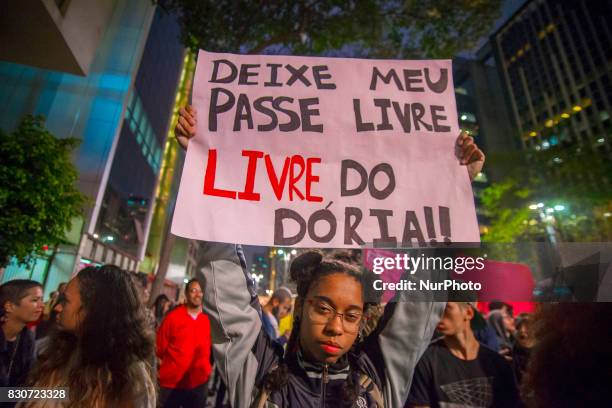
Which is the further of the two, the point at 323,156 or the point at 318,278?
the point at 323,156

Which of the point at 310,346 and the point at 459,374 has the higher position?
the point at 310,346

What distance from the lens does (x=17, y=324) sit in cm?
288

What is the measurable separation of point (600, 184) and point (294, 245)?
67.1 feet

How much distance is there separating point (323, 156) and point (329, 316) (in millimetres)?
826

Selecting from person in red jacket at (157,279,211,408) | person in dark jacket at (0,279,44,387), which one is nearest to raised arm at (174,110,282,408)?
person in dark jacket at (0,279,44,387)

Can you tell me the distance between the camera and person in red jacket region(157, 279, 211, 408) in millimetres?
4203

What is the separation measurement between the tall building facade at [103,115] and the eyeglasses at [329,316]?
15601mm

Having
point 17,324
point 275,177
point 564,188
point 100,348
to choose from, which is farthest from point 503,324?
point 564,188

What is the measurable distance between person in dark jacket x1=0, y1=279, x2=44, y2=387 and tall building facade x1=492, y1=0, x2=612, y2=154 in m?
43.7

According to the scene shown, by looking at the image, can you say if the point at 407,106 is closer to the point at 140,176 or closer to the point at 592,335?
the point at 592,335

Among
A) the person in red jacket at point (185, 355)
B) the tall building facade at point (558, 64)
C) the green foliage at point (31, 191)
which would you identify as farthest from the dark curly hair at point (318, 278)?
the tall building facade at point (558, 64)

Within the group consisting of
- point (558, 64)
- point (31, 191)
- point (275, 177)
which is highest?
point (558, 64)

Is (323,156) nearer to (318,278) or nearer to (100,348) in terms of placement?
(318,278)

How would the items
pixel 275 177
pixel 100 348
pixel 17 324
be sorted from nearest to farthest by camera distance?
pixel 275 177
pixel 100 348
pixel 17 324
